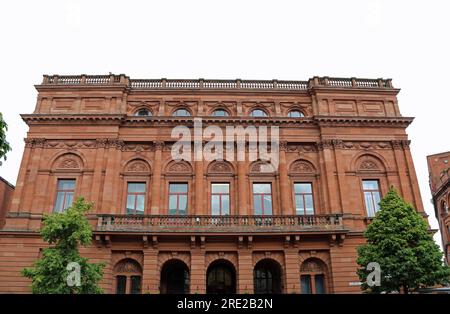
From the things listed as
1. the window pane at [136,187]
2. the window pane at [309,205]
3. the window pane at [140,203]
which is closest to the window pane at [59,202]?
the window pane at [136,187]

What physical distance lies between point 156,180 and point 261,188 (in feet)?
25.9

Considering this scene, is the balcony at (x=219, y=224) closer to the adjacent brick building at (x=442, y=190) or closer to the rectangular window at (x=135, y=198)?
the rectangular window at (x=135, y=198)

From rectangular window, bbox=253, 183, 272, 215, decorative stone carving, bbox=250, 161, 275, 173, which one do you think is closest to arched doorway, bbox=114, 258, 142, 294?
rectangular window, bbox=253, 183, 272, 215

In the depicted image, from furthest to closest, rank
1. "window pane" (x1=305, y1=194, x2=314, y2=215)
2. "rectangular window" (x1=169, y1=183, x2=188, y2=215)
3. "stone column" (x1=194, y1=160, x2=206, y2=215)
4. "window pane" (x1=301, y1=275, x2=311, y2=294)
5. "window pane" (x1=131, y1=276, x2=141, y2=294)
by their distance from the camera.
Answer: "window pane" (x1=305, y1=194, x2=314, y2=215)
"rectangular window" (x1=169, y1=183, x2=188, y2=215)
"stone column" (x1=194, y1=160, x2=206, y2=215)
"window pane" (x1=301, y1=275, x2=311, y2=294)
"window pane" (x1=131, y1=276, x2=141, y2=294)

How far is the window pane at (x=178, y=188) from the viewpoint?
90.2 ft

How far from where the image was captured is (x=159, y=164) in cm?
2766

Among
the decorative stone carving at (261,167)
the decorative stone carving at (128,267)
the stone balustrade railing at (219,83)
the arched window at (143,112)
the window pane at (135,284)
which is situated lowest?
the window pane at (135,284)

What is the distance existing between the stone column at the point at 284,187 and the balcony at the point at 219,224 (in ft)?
3.85

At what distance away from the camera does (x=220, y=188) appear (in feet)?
90.9

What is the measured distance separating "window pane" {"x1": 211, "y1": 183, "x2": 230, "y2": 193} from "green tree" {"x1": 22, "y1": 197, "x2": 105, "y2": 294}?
1063 centimetres

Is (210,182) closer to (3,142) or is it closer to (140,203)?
(140,203)

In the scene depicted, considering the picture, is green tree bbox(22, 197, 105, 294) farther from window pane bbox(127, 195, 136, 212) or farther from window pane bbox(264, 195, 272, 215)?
window pane bbox(264, 195, 272, 215)

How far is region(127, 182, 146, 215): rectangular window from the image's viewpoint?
26812 millimetres

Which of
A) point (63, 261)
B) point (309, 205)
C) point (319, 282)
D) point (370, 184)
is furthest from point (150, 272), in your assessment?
point (370, 184)
